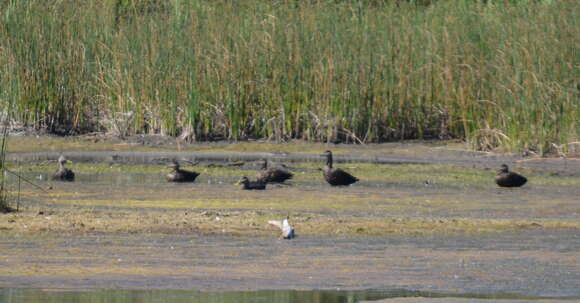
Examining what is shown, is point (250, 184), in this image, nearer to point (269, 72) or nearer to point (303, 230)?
point (303, 230)

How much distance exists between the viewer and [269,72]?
2025 centimetres

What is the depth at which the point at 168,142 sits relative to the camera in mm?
19703

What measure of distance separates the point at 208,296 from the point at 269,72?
13.0m

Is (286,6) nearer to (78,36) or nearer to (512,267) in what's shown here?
(78,36)

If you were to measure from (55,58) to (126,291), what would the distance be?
13.5 meters

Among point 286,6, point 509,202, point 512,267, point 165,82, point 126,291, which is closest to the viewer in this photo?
point 126,291

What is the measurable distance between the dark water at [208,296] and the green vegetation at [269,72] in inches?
459

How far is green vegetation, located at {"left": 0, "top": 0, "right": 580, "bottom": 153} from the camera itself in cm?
1981

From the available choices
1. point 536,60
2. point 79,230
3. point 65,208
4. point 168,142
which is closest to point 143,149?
point 168,142

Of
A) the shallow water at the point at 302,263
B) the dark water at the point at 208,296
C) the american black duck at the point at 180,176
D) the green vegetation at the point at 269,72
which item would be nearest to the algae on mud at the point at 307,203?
the american black duck at the point at 180,176

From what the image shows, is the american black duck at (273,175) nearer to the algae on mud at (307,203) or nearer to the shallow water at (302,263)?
the algae on mud at (307,203)

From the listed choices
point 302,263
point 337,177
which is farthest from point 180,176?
point 302,263

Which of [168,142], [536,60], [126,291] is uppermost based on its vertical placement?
[536,60]

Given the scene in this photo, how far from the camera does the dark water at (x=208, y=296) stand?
727 centimetres
